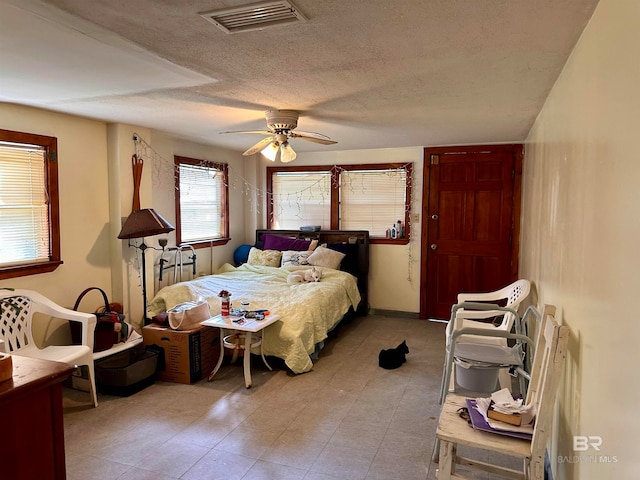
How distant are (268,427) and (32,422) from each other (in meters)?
1.65

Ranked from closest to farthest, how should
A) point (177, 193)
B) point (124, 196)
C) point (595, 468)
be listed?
1. point (595, 468)
2. point (124, 196)
3. point (177, 193)

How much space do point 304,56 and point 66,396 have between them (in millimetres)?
3118

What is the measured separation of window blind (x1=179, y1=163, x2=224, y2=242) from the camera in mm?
5164

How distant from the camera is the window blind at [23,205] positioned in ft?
10.6

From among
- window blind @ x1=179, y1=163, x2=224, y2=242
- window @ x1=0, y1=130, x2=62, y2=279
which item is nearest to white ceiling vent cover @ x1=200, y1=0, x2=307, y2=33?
window @ x1=0, y1=130, x2=62, y2=279

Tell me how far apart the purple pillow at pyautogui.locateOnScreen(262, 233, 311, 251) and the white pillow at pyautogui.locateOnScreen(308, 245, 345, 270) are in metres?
0.29

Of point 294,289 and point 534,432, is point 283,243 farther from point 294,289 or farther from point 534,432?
point 534,432

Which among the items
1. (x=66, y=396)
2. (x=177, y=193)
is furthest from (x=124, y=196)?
(x=66, y=396)

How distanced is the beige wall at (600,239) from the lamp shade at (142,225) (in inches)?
122

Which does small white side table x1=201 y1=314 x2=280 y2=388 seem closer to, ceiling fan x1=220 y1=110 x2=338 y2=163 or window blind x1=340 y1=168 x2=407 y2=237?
ceiling fan x1=220 y1=110 x2=338 y2=163

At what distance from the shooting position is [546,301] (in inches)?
109

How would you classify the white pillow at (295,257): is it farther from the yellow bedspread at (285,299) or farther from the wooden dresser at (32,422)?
the wooden dresser at (32,422)

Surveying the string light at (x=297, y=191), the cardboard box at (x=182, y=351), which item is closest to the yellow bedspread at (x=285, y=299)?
the cardboard box at (x=182, y=351)

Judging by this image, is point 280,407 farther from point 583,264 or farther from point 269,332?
point 583,264
